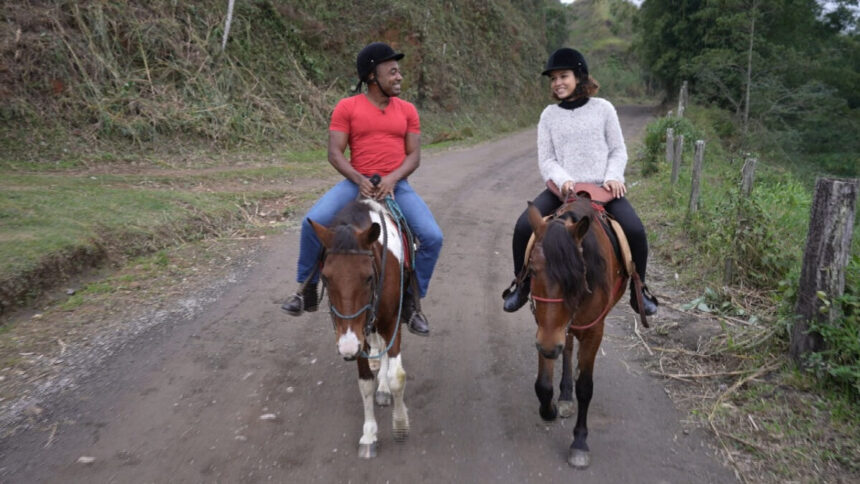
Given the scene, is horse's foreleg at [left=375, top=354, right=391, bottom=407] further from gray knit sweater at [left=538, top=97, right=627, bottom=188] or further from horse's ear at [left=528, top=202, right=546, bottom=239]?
gray knit sweater at [left=538, top=97, right=627, bottom=188]

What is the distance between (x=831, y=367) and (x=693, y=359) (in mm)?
1055

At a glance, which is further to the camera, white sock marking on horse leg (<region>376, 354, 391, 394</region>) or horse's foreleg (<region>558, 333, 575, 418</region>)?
white sock marking on horse leg (<region>376, 354, 391, 394</region>)

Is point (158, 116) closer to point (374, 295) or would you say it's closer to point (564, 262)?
point (374, 295)

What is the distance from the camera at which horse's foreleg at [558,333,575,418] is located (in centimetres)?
394

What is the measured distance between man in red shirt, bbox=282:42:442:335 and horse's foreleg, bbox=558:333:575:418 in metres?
1.20

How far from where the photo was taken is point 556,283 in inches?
116

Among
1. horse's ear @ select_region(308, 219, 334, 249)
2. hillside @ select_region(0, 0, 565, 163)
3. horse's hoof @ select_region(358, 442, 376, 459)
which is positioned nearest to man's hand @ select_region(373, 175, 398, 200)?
horse's ear @ select_region(308, 219, 334, 249)

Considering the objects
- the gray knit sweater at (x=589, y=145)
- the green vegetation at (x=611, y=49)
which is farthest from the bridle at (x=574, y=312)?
the green vegetation at (x=611, y=49)

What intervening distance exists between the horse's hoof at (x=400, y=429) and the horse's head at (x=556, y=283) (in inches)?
47.4

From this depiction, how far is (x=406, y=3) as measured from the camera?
23.7m

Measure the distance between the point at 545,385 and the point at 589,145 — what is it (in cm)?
190

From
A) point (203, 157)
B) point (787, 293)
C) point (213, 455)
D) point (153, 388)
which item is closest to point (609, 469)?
point (787, 293)

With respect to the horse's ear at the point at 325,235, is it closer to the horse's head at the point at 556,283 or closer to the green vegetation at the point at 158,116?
the horse's head at the point at 556,283

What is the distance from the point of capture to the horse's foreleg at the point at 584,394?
3.40 m
